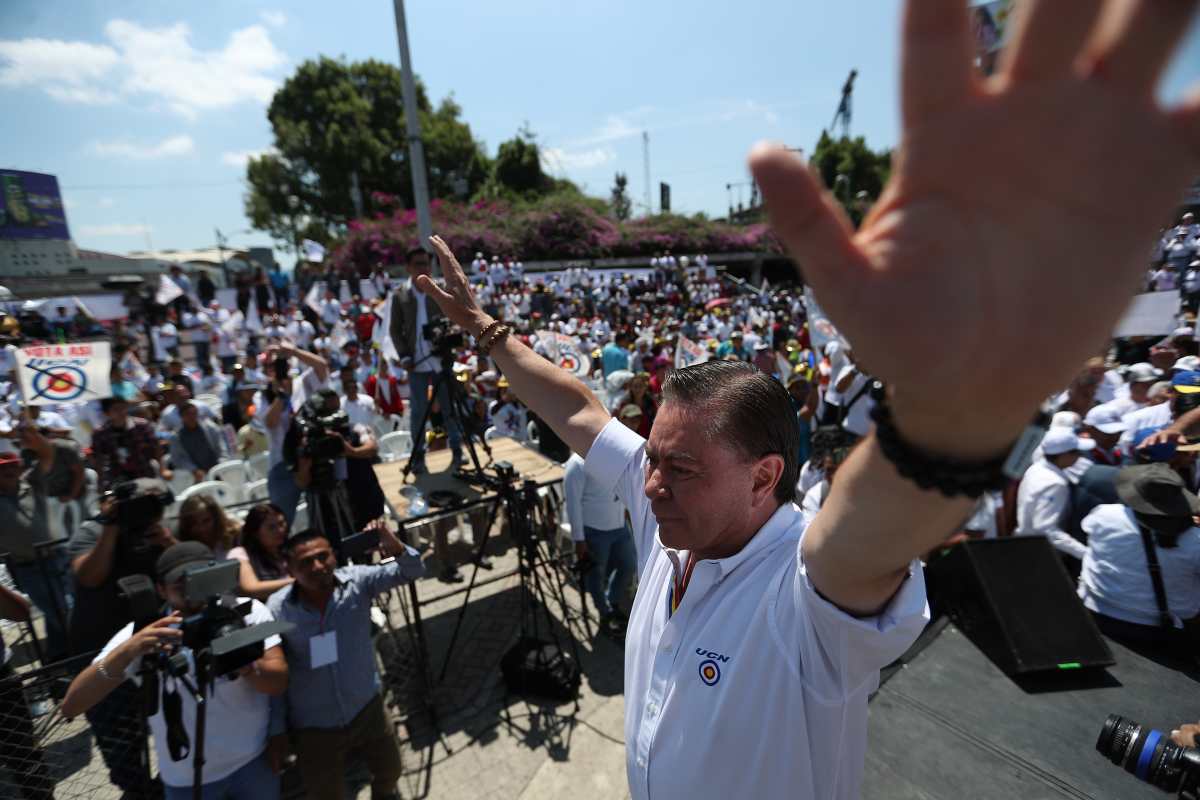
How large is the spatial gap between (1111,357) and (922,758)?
9.19 m

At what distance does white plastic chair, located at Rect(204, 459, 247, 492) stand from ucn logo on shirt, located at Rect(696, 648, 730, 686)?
23.2ft

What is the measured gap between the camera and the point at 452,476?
5.56 meters

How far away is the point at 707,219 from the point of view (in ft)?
126

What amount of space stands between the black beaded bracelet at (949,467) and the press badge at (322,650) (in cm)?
329

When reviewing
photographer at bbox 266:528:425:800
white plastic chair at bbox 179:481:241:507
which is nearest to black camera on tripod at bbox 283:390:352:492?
photographer at bbox 266:528:425:800

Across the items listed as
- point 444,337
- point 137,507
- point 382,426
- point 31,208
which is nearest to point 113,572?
point 137,507

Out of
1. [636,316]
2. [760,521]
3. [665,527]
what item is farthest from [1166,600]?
[636,316]

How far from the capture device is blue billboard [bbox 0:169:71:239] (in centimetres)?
3052

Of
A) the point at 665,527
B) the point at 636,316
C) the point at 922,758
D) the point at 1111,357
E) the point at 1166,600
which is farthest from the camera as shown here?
the point at 636,316

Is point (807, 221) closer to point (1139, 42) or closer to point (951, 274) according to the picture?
point (951, 274)

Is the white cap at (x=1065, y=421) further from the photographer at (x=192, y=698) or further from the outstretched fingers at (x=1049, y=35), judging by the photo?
the photographer at (x=192, y=698)

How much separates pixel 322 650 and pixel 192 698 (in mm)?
586

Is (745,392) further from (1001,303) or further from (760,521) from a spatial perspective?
(1001,303)

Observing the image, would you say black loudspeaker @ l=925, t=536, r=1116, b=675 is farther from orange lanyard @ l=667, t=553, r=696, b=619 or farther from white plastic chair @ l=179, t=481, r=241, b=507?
white plastic chair @ l=179, t=481, r=241, b=507
